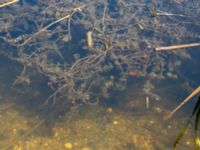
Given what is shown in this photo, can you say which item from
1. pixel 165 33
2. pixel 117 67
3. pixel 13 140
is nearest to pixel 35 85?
pixel 13 140

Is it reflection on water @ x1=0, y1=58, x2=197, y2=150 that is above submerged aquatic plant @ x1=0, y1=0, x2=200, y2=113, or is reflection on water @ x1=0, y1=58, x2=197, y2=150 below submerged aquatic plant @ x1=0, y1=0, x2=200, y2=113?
below

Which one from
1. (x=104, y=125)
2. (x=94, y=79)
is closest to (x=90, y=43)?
(x=94, y=79)

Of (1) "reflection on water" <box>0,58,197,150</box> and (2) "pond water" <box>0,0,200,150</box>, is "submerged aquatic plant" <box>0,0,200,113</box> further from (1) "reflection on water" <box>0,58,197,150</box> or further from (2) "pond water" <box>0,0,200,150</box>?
(1) "reflection on water" <box>0,58,197,150</box>

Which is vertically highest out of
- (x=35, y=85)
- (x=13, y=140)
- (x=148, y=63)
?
(x=148, y=63)

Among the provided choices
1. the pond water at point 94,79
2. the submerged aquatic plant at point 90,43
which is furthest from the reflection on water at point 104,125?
the submerged aquatic plant at point 90,43

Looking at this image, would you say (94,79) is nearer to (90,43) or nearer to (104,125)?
(90,43)

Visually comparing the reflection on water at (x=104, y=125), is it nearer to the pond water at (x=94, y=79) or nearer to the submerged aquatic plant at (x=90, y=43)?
the pond water at (x=94, y=79)

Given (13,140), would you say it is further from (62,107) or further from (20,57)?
(20,57)

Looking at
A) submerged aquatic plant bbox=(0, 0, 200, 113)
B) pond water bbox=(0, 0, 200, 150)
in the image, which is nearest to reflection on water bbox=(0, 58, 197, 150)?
pond water bbox=(0, 0, 200, 150)
